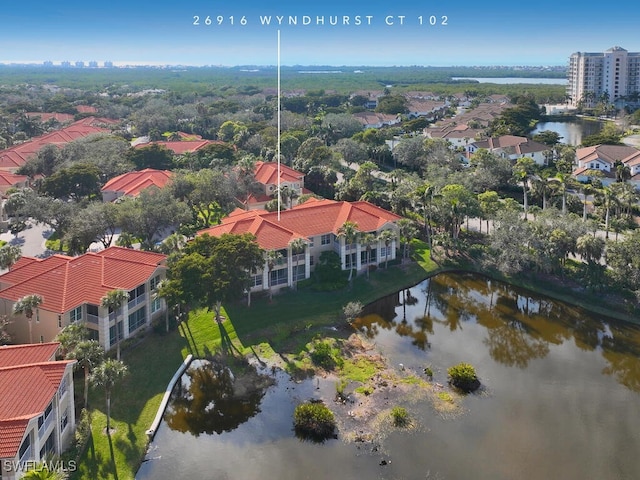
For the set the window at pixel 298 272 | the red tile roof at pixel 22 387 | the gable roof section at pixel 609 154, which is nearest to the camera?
the red tile roof at pixel 22 387

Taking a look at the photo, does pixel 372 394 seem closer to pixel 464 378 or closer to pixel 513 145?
pixel 464 378

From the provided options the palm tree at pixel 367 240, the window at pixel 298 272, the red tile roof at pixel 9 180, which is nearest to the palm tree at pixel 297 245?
the window at pixel 298 272

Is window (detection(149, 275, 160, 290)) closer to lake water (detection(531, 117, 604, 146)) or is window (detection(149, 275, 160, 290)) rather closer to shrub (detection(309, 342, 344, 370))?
shrub (detection(309, 342, 344, 370))

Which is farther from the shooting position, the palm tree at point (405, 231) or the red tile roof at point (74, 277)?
the palm tree at point (405, 231)

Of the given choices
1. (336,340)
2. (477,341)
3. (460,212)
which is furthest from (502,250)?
(336,340)

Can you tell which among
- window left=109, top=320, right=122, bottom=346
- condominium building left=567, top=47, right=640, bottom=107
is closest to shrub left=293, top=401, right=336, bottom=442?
window left=109, top=320, right=122, bottom=346

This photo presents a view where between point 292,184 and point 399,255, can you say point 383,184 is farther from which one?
point 399,255

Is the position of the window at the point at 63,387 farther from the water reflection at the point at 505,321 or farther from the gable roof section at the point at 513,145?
the gable roof section at the point at 513,145

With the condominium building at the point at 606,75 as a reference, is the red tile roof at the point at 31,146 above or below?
below
